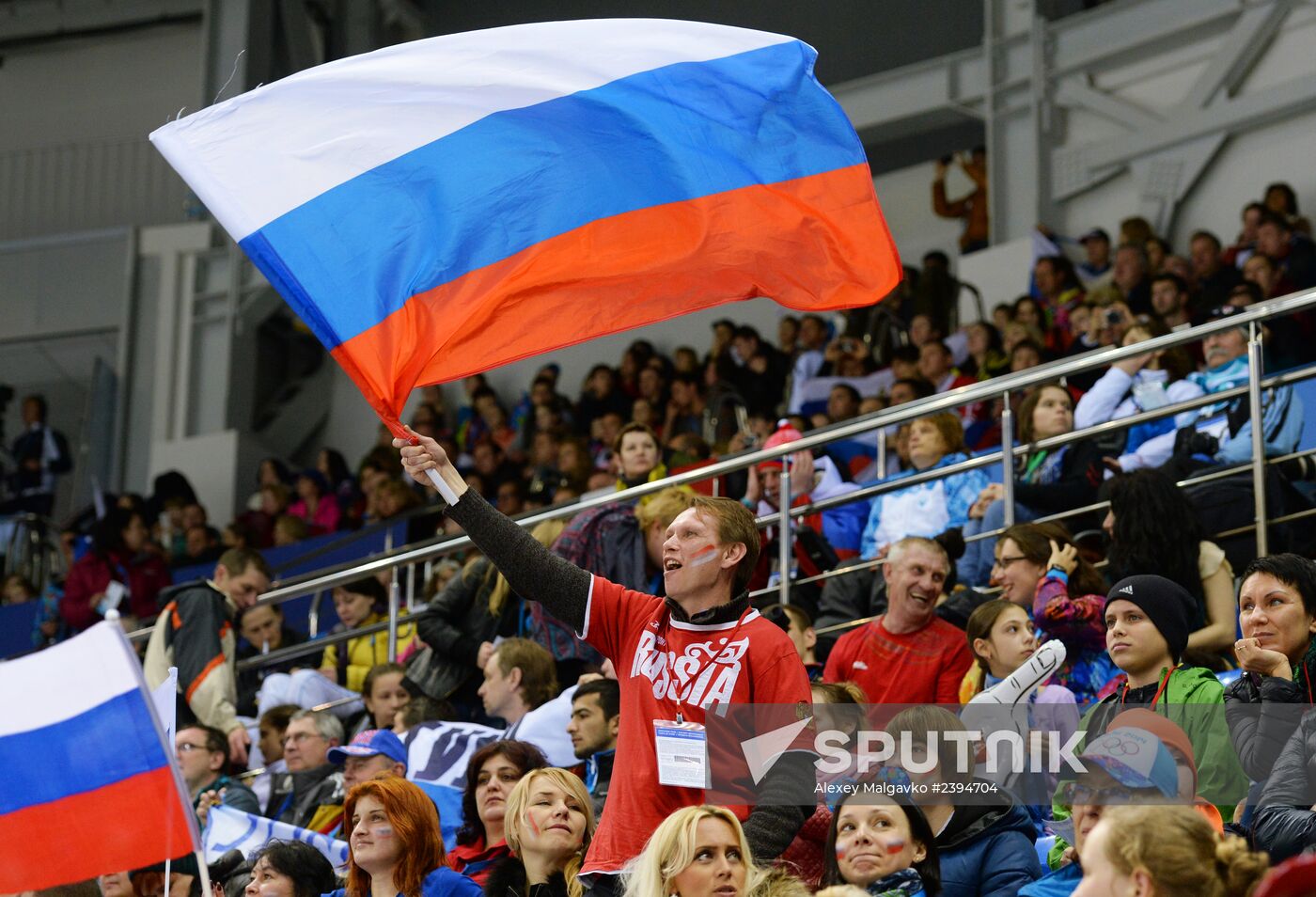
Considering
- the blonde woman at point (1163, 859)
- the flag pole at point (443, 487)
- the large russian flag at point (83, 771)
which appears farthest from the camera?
the flag pole at point (443, 487)

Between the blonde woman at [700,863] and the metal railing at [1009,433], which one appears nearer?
the blonde woman at [700,863]

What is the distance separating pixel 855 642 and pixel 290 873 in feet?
7.16

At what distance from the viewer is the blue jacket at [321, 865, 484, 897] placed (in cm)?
564

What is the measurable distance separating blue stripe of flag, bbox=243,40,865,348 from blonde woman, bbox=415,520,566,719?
2.82 m

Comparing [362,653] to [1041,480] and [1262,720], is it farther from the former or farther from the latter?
[1262,720]

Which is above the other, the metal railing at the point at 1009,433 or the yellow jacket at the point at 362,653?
the metal railing at the point at 1009,433

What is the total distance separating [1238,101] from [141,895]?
10.5 meters

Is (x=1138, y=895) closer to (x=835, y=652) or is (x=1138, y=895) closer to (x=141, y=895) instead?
(x=835, y=652)

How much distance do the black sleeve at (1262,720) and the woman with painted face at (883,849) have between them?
85 centimetres

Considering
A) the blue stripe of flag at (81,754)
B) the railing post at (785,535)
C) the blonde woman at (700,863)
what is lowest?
A: the blonde woman at (700,863)

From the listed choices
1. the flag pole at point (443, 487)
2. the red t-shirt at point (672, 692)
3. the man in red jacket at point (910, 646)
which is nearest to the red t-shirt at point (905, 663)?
the man in red jacket at point (910, 646)

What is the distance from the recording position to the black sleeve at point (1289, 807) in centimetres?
440

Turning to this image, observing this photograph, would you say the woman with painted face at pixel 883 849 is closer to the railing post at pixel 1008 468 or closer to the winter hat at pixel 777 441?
the railing post at pixel 1008 468

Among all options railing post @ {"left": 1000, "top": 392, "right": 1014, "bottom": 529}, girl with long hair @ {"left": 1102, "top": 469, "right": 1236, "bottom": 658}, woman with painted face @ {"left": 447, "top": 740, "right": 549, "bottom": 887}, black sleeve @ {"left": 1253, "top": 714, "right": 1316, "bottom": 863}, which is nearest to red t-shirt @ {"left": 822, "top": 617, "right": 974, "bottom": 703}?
girl with long hair @ {"left": 1102, "top": 469, "right": 1236, "bottom": 658}
